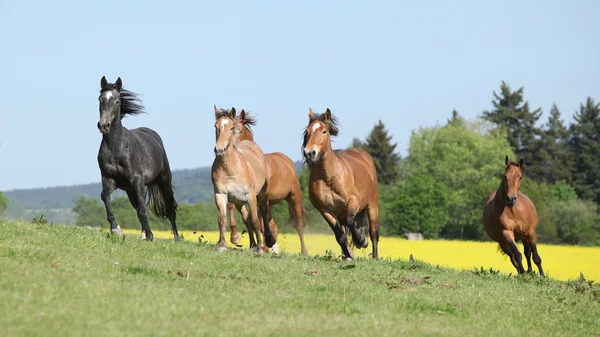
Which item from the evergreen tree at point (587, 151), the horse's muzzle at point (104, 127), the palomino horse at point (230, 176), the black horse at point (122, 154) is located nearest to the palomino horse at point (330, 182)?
the palomino horse at point (230, 176)

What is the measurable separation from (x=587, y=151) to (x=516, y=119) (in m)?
12.1

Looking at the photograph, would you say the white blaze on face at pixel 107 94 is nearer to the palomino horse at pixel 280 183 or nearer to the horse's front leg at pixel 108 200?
the horse's front leg at pixel 108 200

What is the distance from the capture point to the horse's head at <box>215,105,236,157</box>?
15.7m

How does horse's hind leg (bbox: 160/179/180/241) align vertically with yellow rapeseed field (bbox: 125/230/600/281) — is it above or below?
above

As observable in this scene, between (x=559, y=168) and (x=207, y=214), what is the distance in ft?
171

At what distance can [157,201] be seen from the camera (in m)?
19.5

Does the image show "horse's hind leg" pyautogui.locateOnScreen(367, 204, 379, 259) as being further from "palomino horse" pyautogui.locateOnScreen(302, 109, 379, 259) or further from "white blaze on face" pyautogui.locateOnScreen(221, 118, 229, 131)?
"white blaze on face" pyautogui.locateOnScreen(221, 118, 229, 131)

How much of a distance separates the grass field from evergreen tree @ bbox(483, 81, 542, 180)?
100 meters

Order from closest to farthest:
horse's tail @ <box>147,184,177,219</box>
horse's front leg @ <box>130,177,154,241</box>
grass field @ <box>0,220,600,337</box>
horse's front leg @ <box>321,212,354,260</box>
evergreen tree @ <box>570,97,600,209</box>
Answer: grass field @ <box>0,220,600,337</box>
horse's front leg @ <box>130,177,154,241</box>
horse's front leg @ <box>321,212,354,260</box>
horse's tail @ <box>147,184,177,219</box>
evergreen tree @ <box>570,97,600,209</box>

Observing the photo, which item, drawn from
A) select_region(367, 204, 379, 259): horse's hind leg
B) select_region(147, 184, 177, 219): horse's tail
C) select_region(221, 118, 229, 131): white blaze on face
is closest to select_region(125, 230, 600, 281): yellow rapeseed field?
select_region(367, 204, 379, 259): horse's hind leg

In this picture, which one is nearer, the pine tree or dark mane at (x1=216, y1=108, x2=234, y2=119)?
dark mane at (x1=216, y1=108, x2=234, y2=119)

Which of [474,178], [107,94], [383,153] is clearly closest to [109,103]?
[107,94]

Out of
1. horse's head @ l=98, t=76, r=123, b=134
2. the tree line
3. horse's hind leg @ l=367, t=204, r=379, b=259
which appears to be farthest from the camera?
the tree line

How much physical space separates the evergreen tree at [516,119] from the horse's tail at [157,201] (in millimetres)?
97180
